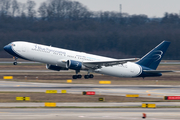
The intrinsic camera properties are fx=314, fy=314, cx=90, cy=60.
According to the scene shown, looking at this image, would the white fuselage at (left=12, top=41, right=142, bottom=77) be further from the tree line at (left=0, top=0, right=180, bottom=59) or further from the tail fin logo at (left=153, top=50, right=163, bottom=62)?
the tree line at (left=0, top=0, right=180, bottom=59)

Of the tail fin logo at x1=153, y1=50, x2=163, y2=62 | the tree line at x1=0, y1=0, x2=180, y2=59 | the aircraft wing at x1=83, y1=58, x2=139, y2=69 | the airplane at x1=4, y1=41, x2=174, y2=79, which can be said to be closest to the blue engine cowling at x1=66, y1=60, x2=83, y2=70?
the airplane at x1=4, y1=41, x2=174, y2=79

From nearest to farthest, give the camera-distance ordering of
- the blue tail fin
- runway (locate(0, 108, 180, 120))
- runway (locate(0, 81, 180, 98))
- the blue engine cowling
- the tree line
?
runway (locate(0, 108, 180, 120))
runway (locate(0, 81, 180, 98))
the blue engine cowling
the blue tail fin
the tree line

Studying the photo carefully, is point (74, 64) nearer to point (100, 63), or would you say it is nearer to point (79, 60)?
point (79, 60)

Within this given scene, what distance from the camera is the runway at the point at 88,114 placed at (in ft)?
80.7

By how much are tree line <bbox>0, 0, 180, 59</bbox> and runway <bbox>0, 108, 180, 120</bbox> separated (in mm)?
63918

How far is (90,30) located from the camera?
102m

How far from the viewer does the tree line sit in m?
95.6

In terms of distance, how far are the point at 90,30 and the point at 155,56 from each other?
48.5m

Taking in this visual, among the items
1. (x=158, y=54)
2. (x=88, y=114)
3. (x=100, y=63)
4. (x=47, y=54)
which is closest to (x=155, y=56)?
(x=158, y=54)

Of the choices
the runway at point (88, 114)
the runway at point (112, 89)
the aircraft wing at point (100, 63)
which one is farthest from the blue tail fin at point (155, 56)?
the runway at point (88, 114)

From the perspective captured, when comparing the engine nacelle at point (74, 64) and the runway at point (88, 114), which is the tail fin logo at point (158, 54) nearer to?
the engine nacelle at point (74, 64)

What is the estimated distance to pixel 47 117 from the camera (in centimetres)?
2467

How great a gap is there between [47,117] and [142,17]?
309ft

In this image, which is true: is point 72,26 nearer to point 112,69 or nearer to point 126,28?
point 126,28
